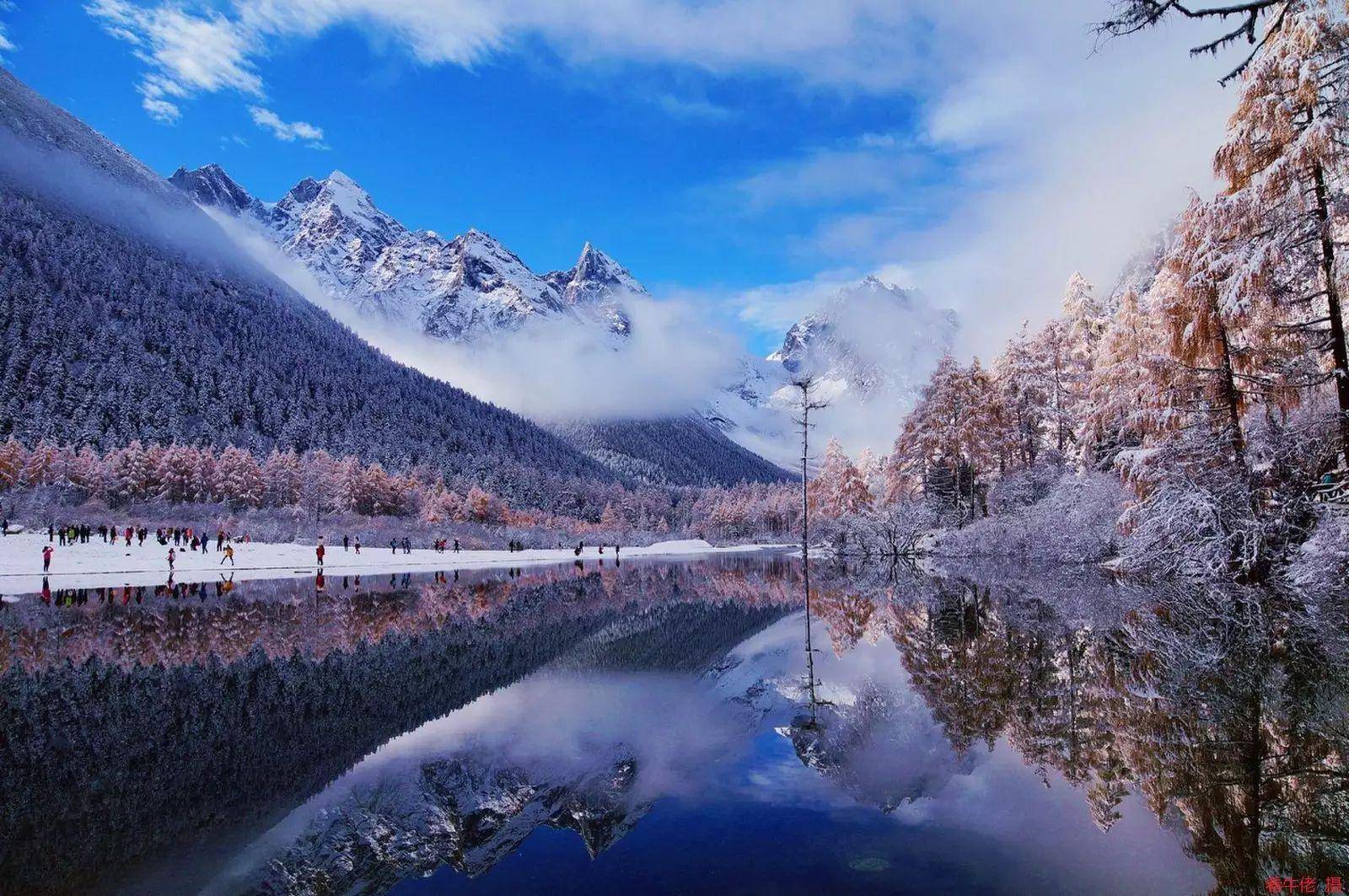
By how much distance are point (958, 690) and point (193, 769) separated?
9.17 metres

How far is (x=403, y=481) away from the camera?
339 ft

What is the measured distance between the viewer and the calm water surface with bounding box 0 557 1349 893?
481 centimetres

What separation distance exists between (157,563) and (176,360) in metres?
119

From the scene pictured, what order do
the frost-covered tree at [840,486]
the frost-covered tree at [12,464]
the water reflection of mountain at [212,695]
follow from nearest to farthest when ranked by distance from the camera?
the water reflection of mountain at [212,695] → the frost-covered tree at [840,486] → the frost-covered tree at [12,464]

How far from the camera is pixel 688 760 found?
7340 mm

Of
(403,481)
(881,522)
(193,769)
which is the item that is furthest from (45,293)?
(193,769)

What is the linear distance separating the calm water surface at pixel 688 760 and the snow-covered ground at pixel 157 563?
731 inches

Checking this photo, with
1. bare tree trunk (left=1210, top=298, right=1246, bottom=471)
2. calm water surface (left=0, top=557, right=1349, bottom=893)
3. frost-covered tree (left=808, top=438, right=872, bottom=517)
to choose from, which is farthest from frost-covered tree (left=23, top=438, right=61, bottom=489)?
bare tree trunk (left=1210, top=298, right=1246, bottom=471)

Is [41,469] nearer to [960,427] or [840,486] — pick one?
[840,486]

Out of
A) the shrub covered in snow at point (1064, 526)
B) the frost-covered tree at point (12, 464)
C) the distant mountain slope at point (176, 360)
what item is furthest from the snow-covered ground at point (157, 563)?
the distant mountain slope at point (176, 360)

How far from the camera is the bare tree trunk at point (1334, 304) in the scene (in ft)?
42.7

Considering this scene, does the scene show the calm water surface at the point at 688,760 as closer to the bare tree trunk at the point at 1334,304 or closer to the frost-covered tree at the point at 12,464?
the bare tree trunk at the point at 1334,304

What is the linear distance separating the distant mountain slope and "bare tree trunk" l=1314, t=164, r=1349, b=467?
12927cm

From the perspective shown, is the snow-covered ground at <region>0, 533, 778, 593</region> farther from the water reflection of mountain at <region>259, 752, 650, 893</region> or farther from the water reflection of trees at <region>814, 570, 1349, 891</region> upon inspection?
the water reflection of trees at <region>814, 570, 1349, 891</region>
